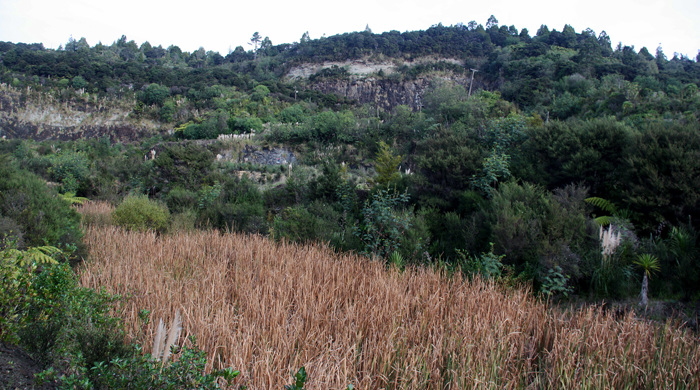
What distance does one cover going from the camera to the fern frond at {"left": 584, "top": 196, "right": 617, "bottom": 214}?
6427 millimetres

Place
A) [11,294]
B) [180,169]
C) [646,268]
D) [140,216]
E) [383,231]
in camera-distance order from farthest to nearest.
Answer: [180,169] → [140,216] → [383,231] → [646,268] → [11,294]

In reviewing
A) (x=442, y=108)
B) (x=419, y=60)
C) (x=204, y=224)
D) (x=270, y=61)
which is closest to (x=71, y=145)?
(x=204, y=224)

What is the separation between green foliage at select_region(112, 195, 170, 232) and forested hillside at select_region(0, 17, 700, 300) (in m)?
0.25

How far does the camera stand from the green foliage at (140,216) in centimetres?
758

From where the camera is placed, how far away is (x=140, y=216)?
301 inches

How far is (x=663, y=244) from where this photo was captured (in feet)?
17.0

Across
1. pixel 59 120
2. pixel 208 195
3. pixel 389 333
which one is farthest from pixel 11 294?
pixel 59 120

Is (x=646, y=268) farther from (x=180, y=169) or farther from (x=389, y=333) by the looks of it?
(x=180, y=169)

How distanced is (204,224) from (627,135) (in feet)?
29.7

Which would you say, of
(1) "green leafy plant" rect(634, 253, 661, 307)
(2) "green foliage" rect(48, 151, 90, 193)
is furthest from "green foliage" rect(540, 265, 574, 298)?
(2) "green foliage" rect(48, 151, 90, 193)

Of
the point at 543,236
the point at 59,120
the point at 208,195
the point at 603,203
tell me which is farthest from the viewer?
the point at 59,120

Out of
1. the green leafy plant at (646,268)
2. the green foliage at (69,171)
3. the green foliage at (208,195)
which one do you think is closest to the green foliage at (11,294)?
the green leafy plant at (646,268)

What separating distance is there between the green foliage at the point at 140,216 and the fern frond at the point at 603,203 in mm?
8258

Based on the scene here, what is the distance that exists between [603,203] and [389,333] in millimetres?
5481
